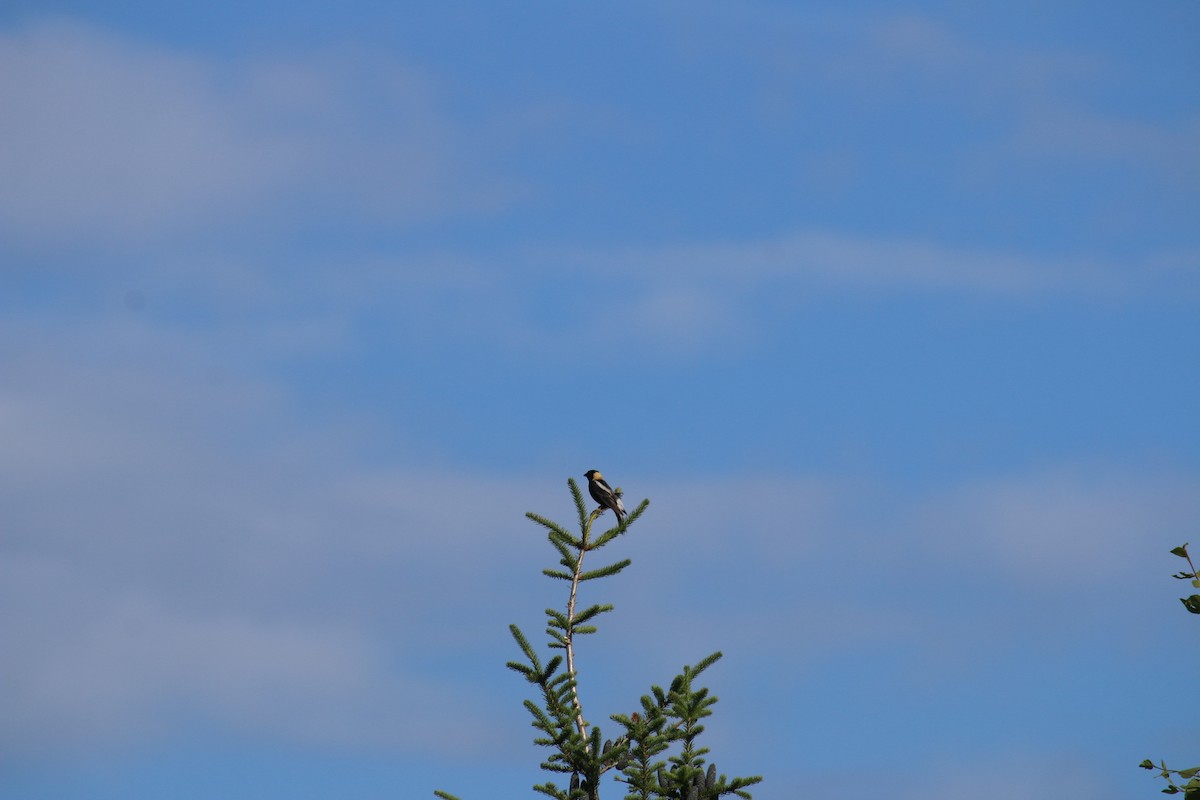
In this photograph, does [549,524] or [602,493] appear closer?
[549,524]

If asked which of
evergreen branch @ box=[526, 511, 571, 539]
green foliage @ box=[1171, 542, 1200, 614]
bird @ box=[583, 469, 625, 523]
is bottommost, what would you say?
green foliage @ box=[1171, 542, 1200, 614]

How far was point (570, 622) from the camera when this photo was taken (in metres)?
9.80

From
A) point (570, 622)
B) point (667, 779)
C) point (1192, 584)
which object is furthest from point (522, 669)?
point (1192, 584)

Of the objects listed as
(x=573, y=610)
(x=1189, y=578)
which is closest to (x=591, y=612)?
(x=573, y=610)

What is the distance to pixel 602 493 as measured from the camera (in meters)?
15.9

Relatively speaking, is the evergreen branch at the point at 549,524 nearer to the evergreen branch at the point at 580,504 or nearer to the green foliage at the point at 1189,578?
the evergreen branch at the point at 580,504

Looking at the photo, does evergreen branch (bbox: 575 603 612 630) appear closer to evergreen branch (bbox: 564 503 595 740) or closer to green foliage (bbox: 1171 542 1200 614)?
evergreen branch (bbox: 564 503 595 740)

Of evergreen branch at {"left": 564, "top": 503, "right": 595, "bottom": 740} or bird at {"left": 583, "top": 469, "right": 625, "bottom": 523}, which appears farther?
bird at {"left": 583, "top": 469, "right": 625, "bottom": 523}

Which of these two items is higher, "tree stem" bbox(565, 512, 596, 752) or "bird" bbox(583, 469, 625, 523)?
"bird" bbox(583, 469, 625, 523)

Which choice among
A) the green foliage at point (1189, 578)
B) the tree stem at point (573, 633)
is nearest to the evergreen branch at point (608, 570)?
A: the tree stem at point (573, 633)

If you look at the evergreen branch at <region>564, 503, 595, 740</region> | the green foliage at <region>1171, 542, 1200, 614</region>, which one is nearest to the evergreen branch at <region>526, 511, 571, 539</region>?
the evergreen branch at <region>564, 503, 595, 740</region>

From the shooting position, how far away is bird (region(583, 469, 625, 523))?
13817 mm

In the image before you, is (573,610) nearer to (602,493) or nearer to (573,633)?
(573,633)

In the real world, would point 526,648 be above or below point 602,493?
below
